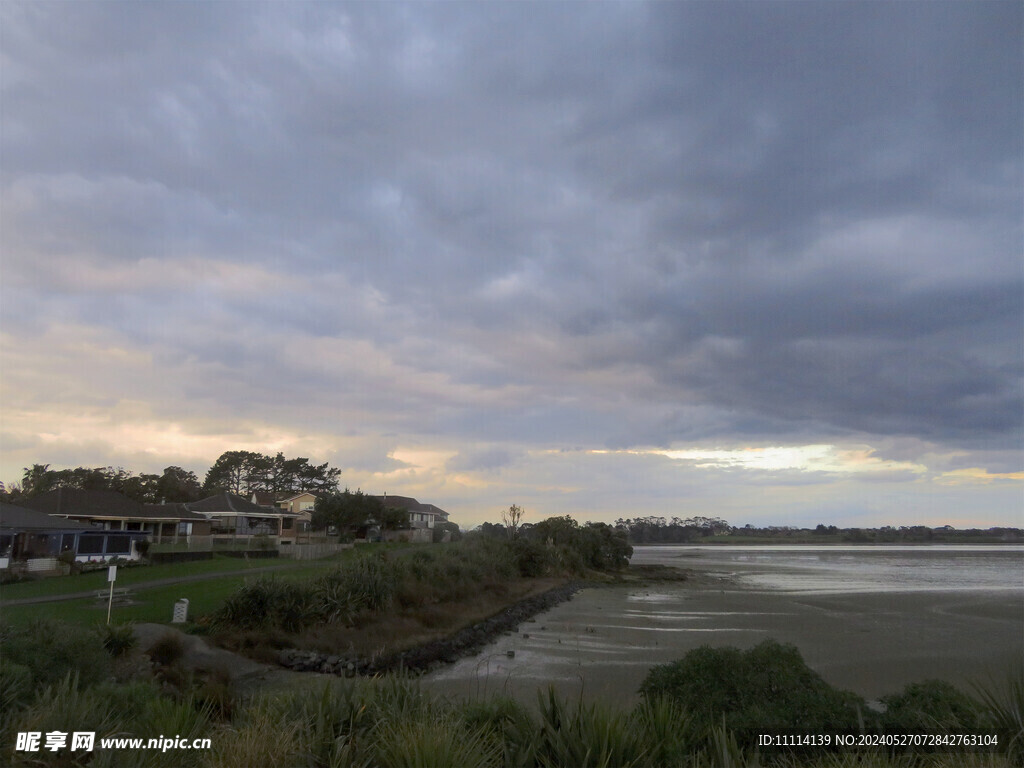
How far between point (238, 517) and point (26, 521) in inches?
1277

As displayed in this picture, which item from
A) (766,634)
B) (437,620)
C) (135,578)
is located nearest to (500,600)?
(437,620)

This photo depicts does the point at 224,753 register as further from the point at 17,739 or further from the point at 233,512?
the point at 233,512

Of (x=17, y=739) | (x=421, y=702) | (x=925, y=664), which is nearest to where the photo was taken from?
(x=17, y=739)

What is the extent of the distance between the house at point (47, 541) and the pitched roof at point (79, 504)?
890 centimetres

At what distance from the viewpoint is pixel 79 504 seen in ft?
170

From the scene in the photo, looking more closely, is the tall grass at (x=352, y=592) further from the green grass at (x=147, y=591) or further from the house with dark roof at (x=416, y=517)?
the house with dark roof at (x=416, y=517)

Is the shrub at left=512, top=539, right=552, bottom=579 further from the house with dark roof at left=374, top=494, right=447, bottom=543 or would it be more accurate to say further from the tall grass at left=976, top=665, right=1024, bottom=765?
the tall grass at left=976, top=665, right=1024, bottom=765

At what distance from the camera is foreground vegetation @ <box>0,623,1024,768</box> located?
635cm

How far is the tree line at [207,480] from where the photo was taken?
82438 mm

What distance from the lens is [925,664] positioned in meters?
23.4

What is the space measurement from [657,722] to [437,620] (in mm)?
25066

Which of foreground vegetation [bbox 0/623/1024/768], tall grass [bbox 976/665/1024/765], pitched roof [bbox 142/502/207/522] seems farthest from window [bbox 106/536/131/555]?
tall grass [bbox 976/665/1024/765]

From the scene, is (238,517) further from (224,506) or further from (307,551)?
(307,551)

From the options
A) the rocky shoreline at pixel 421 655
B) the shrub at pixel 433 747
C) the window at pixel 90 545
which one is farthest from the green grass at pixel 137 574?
the shrub at pixel 433 747
